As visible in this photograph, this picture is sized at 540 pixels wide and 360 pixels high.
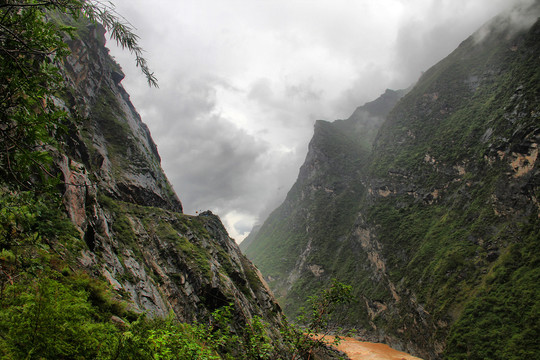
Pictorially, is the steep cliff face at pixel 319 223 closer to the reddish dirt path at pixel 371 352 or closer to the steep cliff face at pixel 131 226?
the reddish dirt path at pixel 371 352

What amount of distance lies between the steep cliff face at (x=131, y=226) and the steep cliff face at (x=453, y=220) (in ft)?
113

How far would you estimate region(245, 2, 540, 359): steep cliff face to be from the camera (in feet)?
133

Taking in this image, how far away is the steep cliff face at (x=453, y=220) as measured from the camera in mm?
40594

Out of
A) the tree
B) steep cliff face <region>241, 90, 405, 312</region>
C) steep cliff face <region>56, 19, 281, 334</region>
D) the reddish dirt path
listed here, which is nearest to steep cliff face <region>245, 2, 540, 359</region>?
steep cliff face <region>241, 90, 405, 312</region>

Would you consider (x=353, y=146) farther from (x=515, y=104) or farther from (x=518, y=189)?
(x=518, y=189)

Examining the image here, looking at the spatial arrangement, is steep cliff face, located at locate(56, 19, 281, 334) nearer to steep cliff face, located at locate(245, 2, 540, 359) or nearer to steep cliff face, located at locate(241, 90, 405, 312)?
steep cliff face, located at locate(245, 2, 540, 359)

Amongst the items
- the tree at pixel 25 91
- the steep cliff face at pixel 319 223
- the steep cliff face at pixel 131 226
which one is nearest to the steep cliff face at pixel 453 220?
the steep cliff face at pixel 319 223

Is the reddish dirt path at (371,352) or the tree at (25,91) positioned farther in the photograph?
the reddish dirt path at (371,352)

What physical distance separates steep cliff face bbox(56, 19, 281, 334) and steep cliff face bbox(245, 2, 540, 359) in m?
34.5

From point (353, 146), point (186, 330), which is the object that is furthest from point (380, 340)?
point (353, 146)

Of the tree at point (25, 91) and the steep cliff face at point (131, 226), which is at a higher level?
the steep cliff face at point (131, 226)

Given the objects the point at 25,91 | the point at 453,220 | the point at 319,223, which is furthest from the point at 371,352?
the point at 319,223

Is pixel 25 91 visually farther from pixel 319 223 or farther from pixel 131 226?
pixel 319 223

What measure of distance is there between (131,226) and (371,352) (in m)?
54.1
